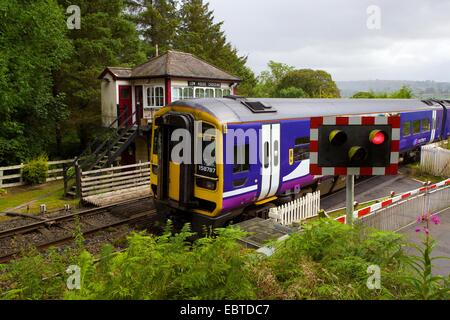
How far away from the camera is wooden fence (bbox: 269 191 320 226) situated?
381 inches

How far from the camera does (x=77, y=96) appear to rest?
75.6ft

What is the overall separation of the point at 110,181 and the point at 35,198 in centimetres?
307

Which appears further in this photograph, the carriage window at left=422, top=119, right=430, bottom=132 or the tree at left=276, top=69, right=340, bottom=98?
the tree at left=276, top=69, right=340, bottom=98

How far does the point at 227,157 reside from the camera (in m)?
8.80

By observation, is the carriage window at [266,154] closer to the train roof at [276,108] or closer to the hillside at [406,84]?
the train roof at [276,108]

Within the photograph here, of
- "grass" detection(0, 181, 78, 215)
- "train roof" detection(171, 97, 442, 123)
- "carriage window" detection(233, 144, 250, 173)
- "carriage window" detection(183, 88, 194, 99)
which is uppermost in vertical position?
"carriage window" detection(183, 88, 194, 99)

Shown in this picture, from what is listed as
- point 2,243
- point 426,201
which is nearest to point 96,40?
point 2,243

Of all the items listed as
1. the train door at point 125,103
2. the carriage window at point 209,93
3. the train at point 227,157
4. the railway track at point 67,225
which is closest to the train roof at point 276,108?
the train at point 227,157

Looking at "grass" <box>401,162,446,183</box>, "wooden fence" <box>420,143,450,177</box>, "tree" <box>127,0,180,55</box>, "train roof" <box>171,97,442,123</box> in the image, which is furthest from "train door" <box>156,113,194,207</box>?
"tree" <box>127,0,180,55</box>

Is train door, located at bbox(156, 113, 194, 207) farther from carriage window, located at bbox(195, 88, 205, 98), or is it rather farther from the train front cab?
carriage window, located at bbox(195, 88, 205, 98)

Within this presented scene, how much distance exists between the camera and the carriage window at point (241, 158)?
356 inches

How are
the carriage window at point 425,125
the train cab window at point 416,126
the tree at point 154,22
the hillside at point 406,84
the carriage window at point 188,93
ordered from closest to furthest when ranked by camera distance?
the train cab window at point 416,126 < the carriage window at point 425,125 < the carriage window at point 188,93 < the tree at point 154,22 < the hillside at point 406,84

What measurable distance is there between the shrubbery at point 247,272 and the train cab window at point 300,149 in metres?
6.08
